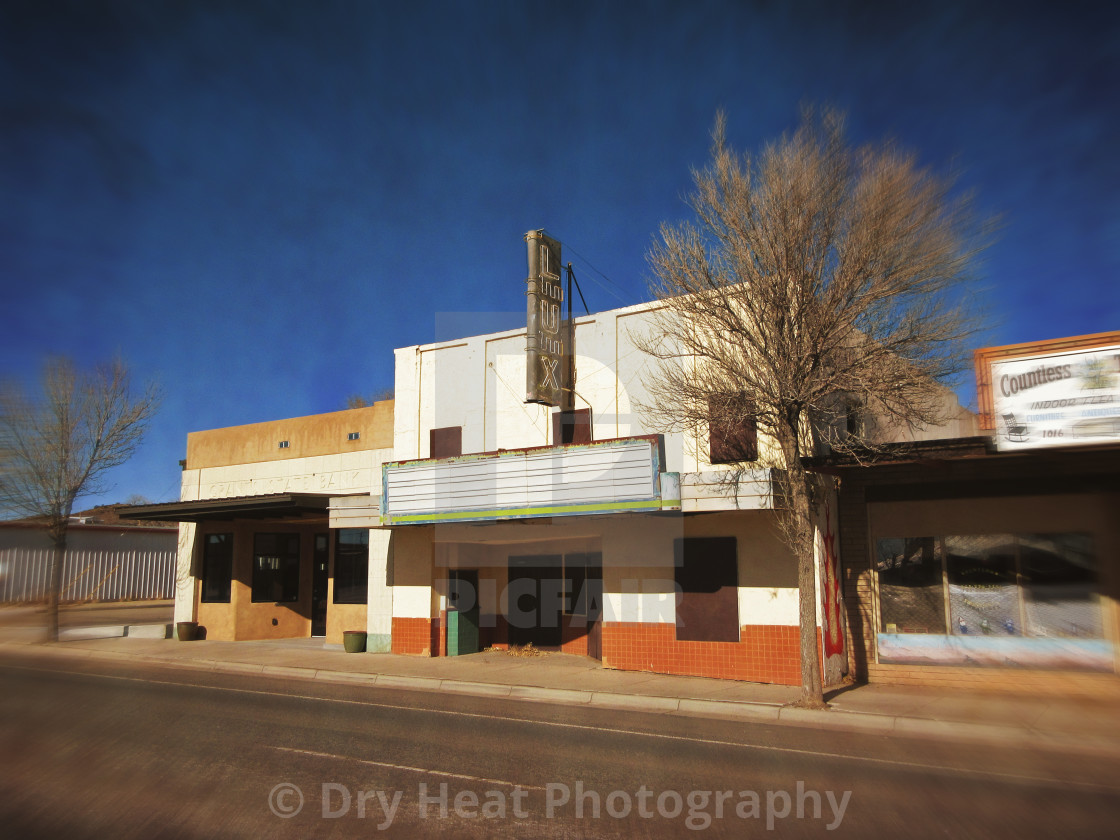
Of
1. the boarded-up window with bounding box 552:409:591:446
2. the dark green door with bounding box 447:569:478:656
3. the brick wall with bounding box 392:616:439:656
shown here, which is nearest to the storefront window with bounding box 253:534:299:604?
the brick wall with bounding box 392:616:439:656

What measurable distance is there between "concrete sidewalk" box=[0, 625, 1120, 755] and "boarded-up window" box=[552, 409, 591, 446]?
4.90m

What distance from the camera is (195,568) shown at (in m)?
23.7

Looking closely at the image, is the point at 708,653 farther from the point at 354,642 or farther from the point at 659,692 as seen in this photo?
the point at 354,642

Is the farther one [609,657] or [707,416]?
[609,657]

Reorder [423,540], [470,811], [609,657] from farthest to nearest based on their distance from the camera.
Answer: [423,540] < [609,657] < [470,811]

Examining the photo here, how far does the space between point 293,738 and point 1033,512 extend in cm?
1236

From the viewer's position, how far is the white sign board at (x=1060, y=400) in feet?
37.6

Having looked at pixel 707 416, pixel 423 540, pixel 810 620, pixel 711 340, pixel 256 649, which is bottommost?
pixel 256 649

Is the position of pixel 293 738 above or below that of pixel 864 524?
below

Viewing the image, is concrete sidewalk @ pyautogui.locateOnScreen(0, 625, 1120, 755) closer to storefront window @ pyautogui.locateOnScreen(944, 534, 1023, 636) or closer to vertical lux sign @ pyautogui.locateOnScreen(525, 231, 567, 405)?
storefront window @ pyautogui.locateOnScreen(944, 534, 1023, 636)

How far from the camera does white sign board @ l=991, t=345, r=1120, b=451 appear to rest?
11.5 meters

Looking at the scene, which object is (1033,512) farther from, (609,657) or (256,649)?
(256,649)

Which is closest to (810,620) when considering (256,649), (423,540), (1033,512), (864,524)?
(864,524)

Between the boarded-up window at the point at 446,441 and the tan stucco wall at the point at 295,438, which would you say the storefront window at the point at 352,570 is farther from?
the boarded-up window at the point at 446,441
